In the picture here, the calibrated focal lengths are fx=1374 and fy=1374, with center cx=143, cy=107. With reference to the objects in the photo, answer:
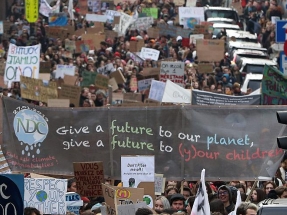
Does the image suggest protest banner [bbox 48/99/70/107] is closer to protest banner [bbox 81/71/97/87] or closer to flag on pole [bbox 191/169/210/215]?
protest banner [bbox 81/71/97/87]

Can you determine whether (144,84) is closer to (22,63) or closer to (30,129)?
(22,63)

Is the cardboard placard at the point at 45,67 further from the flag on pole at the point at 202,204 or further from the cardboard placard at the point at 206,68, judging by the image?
the flag on pole at the point at 202,204

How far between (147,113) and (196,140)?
640 mm

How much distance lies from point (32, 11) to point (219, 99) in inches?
705

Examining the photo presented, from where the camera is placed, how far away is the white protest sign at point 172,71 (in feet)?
82.6

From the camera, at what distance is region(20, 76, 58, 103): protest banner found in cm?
2284

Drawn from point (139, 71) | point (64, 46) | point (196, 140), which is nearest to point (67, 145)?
point (196, 140)

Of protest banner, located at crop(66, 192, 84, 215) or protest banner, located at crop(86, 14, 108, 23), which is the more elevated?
protest banner, located at crop(66, 192, 84, 215)

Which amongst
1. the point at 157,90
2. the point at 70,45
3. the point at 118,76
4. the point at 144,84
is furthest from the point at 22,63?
the point at 70,45

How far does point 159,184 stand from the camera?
48.3ft

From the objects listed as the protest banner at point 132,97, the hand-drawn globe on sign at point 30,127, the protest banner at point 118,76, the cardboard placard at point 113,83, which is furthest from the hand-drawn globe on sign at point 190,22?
the hand-drawn globe on sign at point 30,127

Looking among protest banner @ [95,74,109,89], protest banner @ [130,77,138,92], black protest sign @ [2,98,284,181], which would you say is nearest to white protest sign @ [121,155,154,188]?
black protest sign @ [2,98,284,181]

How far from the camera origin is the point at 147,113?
50.0 feet

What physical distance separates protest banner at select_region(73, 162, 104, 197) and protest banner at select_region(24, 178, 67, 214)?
109 centimetres
